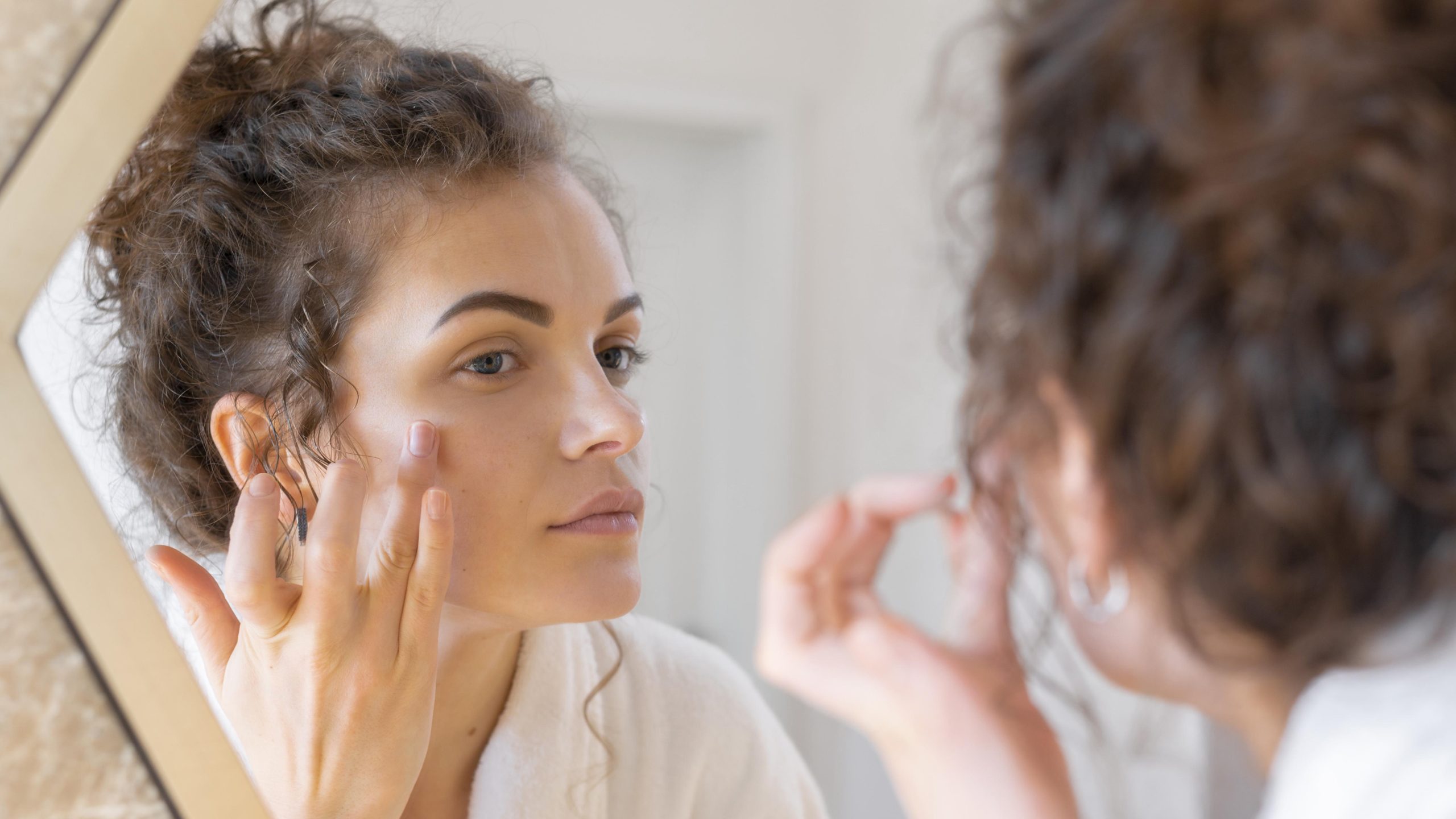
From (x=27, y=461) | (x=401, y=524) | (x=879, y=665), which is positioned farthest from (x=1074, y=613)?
(x=27, y=461)

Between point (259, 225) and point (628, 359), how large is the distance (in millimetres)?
151

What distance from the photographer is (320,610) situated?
1.20 ft

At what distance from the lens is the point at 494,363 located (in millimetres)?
397

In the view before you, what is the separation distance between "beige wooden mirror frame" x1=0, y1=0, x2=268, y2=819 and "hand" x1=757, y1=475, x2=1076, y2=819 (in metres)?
0.24

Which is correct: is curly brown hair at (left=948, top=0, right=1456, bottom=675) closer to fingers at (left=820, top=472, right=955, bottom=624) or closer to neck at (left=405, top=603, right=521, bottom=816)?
fingers at (left=820, top=472, right=955, bottom=624)

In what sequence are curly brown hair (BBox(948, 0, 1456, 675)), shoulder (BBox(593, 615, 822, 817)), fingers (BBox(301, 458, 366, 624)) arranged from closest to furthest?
curly brown hair (BBox(948, 0, 1456, 675)), fingers (BBox(301, 458, 366, 624)), shoulder (BBox(593, 615, 822, 817))

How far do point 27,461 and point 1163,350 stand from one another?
38 centimetres

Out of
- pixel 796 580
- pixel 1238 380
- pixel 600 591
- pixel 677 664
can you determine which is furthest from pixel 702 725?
pixel 1238 380

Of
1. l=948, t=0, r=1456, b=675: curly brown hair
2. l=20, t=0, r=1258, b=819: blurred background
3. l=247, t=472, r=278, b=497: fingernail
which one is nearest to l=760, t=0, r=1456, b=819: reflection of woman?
l=948, t=0, r=1456, b=675: curly brown hair

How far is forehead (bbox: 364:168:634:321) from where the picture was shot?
40 centimetres

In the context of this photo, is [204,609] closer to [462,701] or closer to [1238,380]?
[462,701]

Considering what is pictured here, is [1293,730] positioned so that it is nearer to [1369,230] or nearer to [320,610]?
[1369,230]

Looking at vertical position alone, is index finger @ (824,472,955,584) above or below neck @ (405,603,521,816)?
above

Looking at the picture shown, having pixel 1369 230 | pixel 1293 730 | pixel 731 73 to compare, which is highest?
pixel 731 73
